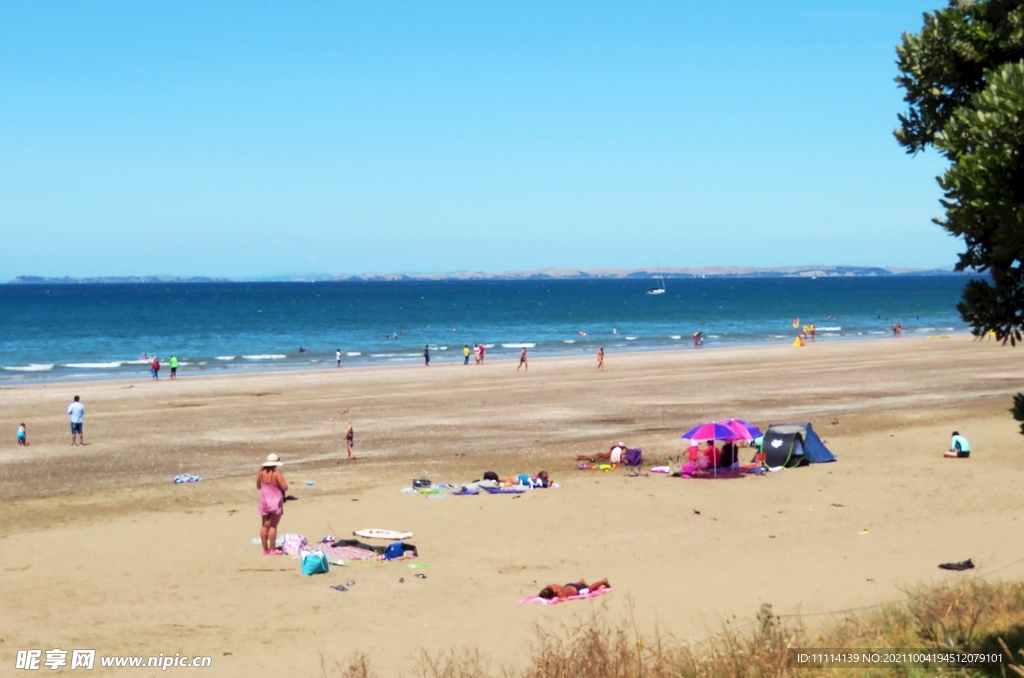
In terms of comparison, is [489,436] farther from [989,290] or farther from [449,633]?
[989,290]

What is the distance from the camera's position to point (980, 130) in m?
5.76

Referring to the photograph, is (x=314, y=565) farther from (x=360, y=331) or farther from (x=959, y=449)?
(x=360, y=331)

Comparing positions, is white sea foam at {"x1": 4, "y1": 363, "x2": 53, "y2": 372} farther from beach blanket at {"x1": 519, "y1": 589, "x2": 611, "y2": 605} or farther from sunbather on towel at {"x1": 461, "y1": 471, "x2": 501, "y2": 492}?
beach blanket at {"x1": 519, "y1": 589, "x2": 611, "y2": 605}

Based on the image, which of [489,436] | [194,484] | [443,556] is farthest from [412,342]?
[443,556]

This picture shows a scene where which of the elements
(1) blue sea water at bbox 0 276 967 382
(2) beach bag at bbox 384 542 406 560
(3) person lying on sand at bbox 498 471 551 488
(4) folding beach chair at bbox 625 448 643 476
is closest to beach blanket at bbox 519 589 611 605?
(2) beach bag at bbox 384 542 406 560

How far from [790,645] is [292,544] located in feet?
26.3

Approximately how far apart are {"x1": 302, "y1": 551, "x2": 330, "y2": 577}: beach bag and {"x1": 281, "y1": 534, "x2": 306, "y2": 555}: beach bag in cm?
86

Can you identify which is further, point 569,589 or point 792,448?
point 792,448

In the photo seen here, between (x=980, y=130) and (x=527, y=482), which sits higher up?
(x=980, y=130)

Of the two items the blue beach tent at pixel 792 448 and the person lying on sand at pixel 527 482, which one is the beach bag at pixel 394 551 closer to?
the person lying on sand at pixel 527 482

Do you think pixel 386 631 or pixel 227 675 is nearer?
pixel 227 675

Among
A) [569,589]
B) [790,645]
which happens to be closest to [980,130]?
[790,645]

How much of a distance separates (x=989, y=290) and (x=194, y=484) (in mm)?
16505

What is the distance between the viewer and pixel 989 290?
22.1 feet
